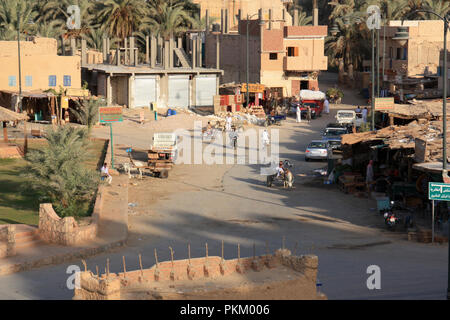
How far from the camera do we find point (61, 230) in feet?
71.0

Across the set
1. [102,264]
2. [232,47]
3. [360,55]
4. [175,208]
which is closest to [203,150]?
[175,208]

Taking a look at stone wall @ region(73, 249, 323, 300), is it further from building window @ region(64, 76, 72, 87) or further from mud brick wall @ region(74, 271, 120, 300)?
building window @ region(64, 76, 72, 87)

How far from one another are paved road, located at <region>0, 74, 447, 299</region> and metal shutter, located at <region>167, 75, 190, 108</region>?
80.6 ft

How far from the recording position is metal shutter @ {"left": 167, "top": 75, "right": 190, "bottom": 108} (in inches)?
2302

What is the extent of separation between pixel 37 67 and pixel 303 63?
2067 centimetres

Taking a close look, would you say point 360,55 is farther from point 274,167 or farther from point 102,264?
point 102,264

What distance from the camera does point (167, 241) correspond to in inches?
896


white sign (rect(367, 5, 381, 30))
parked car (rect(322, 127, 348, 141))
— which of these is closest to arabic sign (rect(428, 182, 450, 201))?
parked car (rect(322, 127, 348, 141))

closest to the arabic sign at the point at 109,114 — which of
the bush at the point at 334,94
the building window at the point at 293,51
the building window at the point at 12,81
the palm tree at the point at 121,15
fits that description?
the building window at the point at 12,81

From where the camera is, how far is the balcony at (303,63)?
62250 mm

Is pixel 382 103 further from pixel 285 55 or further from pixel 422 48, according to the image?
pixel 422 48

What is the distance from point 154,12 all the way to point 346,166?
4927 cm

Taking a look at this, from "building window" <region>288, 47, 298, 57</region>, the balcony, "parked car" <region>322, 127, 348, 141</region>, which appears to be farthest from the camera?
"building window" <region>288, 47, 298, 57</region>

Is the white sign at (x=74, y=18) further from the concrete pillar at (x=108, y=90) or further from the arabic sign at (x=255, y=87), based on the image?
the arabic sign at (x=255, y=87)
